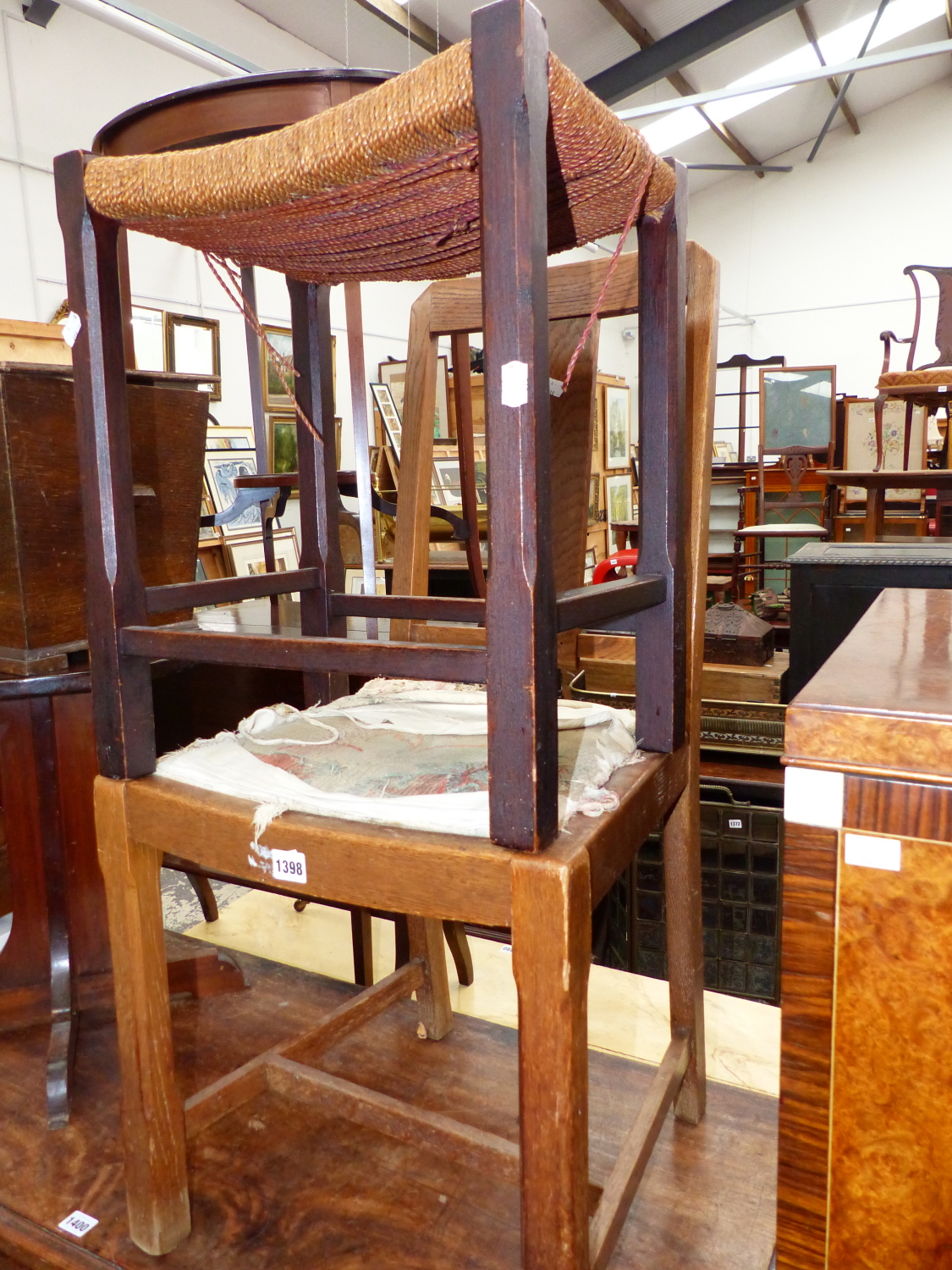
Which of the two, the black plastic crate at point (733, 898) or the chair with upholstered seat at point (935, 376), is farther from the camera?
the chair with upholstered seat at point (935, 376)

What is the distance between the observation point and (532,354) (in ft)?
A: 1.73

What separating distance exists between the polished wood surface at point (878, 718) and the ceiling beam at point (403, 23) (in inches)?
180

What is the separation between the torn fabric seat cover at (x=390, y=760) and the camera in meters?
0.64

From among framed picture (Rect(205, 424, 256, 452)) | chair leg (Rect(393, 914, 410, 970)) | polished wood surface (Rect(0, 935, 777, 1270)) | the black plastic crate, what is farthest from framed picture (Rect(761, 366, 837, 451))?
polished wood surface (Rect(0, 935, 777, 1270))

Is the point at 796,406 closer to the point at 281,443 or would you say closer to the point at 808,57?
the point at 808,57

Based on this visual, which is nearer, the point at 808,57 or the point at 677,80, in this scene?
the point at 677,80

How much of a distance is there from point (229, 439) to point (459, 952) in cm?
376

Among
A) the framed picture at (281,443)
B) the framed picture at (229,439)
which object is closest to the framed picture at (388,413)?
the framed picture at (281,443)

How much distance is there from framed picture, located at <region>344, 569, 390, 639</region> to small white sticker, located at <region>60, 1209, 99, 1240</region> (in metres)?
0.67

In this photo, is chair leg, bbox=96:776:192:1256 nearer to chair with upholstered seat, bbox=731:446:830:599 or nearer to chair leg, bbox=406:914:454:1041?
chair leg, bbox=406:914:454:1041

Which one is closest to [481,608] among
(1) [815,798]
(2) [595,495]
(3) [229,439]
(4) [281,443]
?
(1) [815,798]

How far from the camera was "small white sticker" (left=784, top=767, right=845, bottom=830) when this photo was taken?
53 cm

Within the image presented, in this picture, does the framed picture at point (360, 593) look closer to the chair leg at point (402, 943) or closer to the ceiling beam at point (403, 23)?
the chair leg at point (402, 943)

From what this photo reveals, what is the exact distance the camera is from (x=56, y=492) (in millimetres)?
1064
